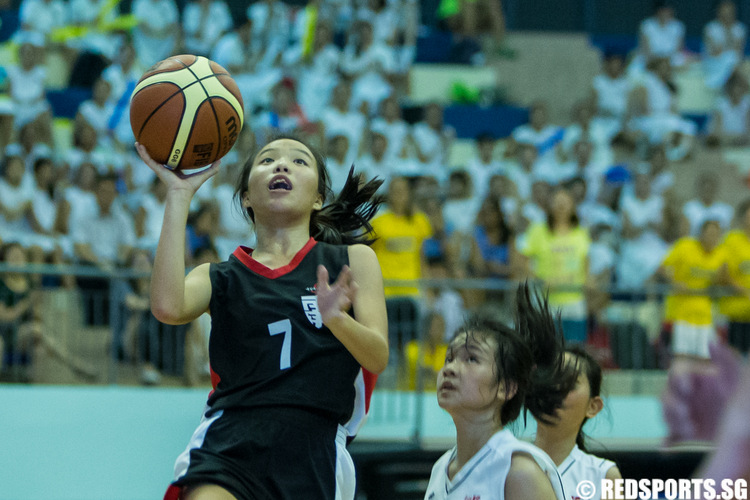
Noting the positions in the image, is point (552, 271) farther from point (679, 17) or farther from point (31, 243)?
point (679, 17)

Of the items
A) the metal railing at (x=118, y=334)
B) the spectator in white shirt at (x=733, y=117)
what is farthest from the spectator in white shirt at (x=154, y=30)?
the spectator in white shirt at (x=733, y=117)

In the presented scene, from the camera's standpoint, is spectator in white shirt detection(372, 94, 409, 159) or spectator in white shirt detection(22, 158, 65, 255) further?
spectator in white shirt detection(372, 94, 409, 159)

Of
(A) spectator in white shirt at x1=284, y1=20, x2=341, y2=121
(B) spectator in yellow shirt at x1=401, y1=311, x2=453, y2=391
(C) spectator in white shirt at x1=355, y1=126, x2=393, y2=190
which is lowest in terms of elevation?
(B) spectator in yellow shirt at x1=401, y1=311, x2=453, y2=391

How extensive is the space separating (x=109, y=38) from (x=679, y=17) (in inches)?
364

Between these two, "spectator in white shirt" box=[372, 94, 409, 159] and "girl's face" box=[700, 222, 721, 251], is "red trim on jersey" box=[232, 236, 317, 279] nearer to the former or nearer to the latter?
"girl's face" box=[700, 222, 721, 251]

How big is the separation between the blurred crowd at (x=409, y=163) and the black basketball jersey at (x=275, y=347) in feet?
8.58

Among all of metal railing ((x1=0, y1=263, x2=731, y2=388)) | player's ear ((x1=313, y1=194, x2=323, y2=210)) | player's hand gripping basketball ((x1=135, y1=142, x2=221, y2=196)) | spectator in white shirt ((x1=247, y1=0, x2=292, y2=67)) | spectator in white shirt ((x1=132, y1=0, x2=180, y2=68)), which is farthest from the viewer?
spectator in white shirt ((x1=247, y1=0, x2=292, y2=67))

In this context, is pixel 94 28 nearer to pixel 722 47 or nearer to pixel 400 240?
pixel 400 240

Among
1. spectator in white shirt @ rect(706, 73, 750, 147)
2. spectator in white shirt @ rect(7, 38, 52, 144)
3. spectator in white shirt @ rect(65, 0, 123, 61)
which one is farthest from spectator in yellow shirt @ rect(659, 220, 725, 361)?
spectator in white shirt @ rect(65, 0, 123, 61)

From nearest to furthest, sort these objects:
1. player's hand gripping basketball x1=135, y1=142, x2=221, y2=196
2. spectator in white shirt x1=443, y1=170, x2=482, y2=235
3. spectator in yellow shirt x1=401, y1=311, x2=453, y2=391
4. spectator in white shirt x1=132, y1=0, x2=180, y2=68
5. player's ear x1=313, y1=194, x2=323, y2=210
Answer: player's hand gripping basketball x1=135, y1=142, x2=221, y2=196 < player's ear x1=313, y1=194, x2=323, y2=210 < spectator in yellow shirt x1=401, y1=311, x2=453, y2=391 < spectator in white shirt x1=443, y1=170, x2=482, y2=235 < spectator in white shirt x1=132, y1=0, x2=180, y2=68

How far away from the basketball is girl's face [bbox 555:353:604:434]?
5.18 feet

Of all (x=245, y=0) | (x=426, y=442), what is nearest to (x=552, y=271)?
(x=426, y=442)

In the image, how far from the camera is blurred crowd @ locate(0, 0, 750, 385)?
7887 mm

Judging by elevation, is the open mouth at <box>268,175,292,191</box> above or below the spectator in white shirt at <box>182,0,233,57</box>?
below
